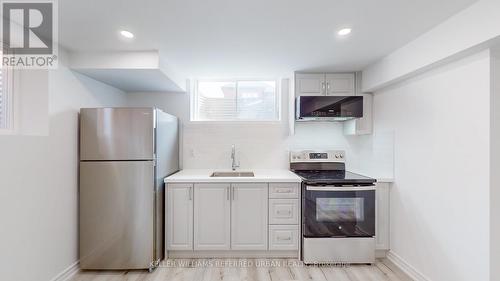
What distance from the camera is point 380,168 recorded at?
9.86 feet

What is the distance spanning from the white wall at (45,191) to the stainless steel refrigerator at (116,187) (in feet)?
0.39

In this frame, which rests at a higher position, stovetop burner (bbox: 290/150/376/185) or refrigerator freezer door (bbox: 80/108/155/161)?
refrigerator freezer door (bbox: 80/108/155/161)

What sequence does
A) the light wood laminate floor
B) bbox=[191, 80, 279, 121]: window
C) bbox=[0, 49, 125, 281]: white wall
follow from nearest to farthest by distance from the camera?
bbox=[0, 49, 125, 281]: white wall → the light wood laminate floor → bbox=[191, 80, 279, 121]: window

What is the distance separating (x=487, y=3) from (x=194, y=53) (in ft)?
7.54

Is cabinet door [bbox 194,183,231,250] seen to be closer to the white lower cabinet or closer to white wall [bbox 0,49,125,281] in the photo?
the white lower cabinet

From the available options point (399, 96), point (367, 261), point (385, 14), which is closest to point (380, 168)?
point (399, 96)

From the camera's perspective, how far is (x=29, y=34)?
1955mm

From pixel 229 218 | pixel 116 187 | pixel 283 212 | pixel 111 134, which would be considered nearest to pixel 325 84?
pixel 283 212

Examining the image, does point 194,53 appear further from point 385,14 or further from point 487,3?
point 487,3

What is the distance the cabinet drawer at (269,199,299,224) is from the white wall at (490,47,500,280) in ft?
5.14

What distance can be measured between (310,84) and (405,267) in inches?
90.2

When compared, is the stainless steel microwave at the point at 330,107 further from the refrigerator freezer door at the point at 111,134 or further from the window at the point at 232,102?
the refrigerator freezer door at the point at 111,134

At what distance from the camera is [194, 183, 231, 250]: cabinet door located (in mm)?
2715

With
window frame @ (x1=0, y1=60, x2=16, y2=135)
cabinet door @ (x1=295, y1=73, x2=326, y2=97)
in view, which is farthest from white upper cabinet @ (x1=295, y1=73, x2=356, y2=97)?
window frame @ (x1=0, y1=60, x2=16, y2=135)
